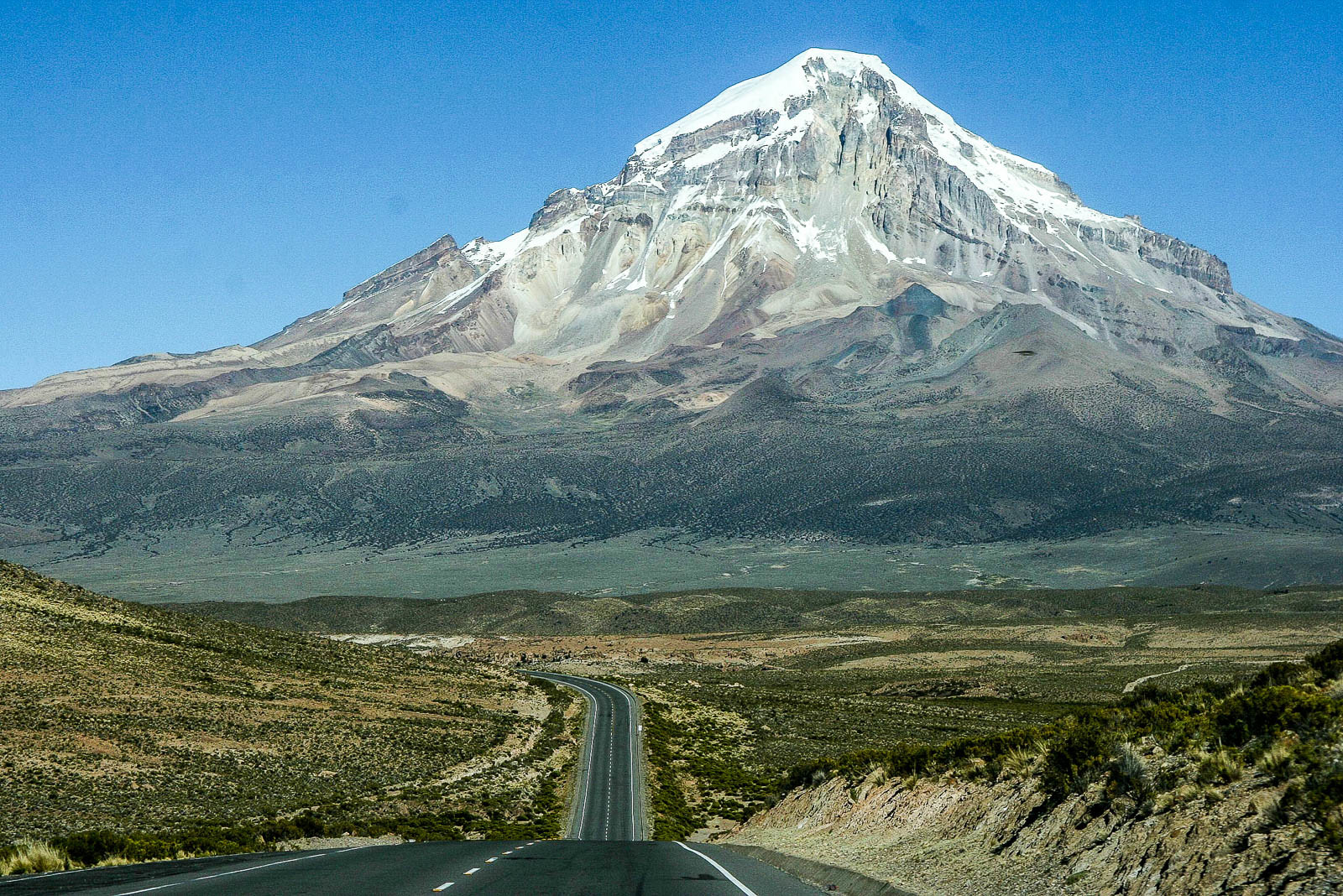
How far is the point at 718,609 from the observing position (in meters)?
172

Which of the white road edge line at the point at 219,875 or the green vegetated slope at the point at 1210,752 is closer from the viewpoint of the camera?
the green vegetated slope at the point at 1210,752

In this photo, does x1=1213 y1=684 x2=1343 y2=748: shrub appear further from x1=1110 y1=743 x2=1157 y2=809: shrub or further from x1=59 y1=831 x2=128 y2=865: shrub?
x1=59 y1=831 x2=128 y2=865: shrub

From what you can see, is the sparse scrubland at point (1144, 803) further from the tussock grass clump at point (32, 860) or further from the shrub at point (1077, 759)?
the tussock grass clump at point (32, 860)

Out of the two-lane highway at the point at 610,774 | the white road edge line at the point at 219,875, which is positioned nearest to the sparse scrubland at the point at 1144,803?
the white road edge line at the point at 219,875

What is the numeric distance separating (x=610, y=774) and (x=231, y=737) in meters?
16.3

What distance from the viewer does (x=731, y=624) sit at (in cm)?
16412

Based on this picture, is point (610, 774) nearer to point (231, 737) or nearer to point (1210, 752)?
point (231, 737)

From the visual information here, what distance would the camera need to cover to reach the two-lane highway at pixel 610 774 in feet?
132

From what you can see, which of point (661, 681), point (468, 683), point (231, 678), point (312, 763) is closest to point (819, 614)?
point (661, 681)

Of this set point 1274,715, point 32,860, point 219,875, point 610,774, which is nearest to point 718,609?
point 610,774

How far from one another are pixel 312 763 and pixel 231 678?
19.7 metres

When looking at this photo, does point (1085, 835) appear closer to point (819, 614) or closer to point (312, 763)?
point (312, 763)

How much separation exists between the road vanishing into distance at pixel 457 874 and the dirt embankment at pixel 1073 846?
78.8 inches

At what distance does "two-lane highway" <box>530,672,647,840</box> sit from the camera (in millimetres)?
40250
